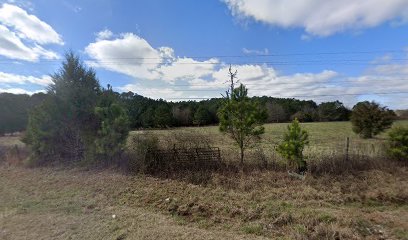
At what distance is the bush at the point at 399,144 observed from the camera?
10133 millimetres

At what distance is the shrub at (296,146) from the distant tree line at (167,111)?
7.79 feet

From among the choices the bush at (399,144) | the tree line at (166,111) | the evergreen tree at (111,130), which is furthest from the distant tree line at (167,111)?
the bush at (399,144)

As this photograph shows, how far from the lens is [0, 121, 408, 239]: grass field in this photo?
16.8 feet

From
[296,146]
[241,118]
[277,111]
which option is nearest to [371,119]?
[296,146]

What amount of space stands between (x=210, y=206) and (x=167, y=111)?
118 ft

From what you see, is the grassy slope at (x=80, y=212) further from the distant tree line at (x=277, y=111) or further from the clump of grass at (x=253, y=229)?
the distant tree line at (x=277, y=111)

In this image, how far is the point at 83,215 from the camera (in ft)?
20.3

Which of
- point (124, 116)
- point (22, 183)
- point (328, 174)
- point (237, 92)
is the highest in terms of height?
point (237, 92)

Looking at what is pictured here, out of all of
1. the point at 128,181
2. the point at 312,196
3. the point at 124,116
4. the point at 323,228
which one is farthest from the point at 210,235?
the point at 124,116

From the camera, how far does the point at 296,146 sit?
949cm

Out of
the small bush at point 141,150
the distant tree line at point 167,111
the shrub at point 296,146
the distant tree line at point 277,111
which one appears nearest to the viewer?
the shrub at point 296,146

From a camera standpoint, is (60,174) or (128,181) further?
(60,174)

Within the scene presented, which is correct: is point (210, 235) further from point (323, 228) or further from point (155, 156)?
point (155, 156)

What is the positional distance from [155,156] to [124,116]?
106 inches
